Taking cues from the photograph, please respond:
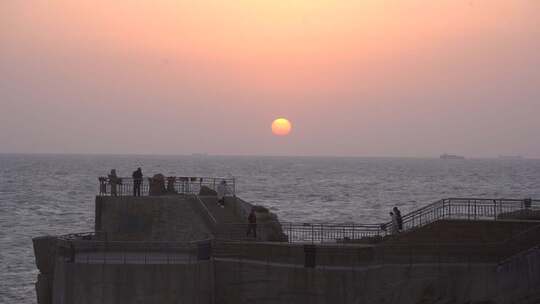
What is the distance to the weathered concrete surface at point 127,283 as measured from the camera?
23.9 m

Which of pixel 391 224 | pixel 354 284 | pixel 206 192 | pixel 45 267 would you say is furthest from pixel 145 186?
pixel 354 284

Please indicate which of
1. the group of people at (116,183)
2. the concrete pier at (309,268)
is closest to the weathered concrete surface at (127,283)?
the concrete pier at (309,268)

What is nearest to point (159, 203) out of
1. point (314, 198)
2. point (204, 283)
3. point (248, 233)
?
point (248, 233)

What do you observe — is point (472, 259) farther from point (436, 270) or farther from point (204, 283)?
point (204, 283)

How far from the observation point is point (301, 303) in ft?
80.8

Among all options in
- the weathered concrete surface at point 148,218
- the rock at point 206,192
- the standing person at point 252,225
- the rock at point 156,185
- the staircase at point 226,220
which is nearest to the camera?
the standing person at point 252,225

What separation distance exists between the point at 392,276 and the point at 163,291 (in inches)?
269

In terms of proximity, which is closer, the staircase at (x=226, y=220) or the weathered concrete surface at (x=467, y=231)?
the weathered concrete surface at (x=467, y=231)

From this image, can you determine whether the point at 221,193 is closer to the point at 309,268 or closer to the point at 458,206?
the point at 309,268

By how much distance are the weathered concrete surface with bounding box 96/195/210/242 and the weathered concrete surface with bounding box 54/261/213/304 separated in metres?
4.43

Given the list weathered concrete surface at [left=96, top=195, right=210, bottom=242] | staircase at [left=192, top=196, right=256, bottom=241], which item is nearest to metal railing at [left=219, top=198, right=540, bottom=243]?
staircase at [left=192, top=196, right=256, bottom=241]

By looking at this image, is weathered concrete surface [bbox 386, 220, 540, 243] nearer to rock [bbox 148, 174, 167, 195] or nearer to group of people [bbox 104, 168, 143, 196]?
rock [bbox 148, 174, 167, 195]

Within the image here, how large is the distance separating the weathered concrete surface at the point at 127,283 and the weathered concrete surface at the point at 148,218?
443 centimetres

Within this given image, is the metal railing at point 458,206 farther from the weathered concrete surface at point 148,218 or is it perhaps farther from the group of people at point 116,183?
the group of people at point 116,183
